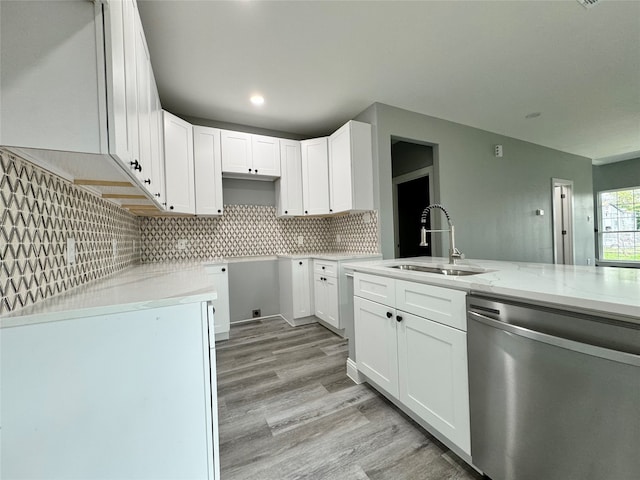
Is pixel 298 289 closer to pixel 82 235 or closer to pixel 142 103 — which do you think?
pixel 82 235

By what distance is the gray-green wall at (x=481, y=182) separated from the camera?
311 centimetres

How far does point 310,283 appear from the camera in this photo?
3289 millimetres

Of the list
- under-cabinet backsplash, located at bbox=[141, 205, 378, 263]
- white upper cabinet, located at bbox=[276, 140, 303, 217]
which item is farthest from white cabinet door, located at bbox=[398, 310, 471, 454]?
white upper cabinet, located at bbox=[276, 140, 303, 217]

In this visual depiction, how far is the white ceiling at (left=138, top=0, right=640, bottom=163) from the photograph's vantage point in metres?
1.81

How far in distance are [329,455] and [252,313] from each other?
2.36 metres

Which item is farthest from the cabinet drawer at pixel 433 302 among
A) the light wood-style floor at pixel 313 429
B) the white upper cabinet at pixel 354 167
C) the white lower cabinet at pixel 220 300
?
the white lower cabinet at pixel 220 300

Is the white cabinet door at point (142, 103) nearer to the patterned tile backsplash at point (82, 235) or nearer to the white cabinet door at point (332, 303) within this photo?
the patterned tile backsplash at point (82, 235)

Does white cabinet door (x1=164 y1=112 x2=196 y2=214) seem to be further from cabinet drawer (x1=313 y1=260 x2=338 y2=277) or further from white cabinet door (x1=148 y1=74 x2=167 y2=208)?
cabinet drawer (x1=313 y1=260 x2=338 y2=277)

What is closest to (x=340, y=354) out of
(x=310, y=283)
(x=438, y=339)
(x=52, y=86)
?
(x=310, y=283)

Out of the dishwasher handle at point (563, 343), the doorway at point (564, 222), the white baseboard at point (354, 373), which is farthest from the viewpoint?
the doorway at point (564, 222)

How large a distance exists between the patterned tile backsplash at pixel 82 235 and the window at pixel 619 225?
7138 millimetres

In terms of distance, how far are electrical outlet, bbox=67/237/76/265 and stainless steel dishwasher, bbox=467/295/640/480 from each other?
180 cm

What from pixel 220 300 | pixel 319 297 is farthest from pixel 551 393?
pixel 220 300

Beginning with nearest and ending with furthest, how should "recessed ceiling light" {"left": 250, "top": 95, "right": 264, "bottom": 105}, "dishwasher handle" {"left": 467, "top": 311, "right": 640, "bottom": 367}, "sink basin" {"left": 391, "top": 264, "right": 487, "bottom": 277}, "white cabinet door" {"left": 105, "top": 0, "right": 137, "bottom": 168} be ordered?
"dishwasher handle" {"left": 467, "top": 311, "right": 640, "bottom": 367} → "white cabinet door" {"left": 105, "top": 0, "right": 137, "bottom": 168} → "sink basin" {"left": 391, "top": 264, "right": 487, "bottom": 277} → "recessed ceiling light" {"left": 250, "top": 95, "right": 264, "bottom": 105}
